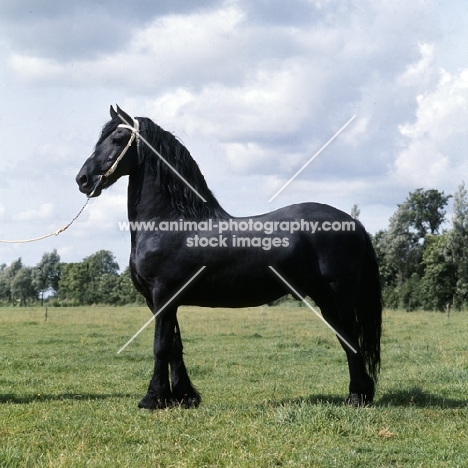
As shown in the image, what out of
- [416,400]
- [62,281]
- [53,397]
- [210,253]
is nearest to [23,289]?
[62,281]

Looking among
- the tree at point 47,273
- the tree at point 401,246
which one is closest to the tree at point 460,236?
the tree at point 401,246

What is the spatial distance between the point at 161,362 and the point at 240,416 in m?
1.11

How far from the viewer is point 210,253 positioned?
6.63 meters

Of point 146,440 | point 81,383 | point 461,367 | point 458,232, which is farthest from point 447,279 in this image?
point 146,440

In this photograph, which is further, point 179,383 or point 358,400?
point 179,383

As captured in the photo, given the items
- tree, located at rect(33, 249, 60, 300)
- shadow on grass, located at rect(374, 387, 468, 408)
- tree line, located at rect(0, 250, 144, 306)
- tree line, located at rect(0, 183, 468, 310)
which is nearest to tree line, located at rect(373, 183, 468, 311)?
tree line, located at rect(0, 183, 468, 310)

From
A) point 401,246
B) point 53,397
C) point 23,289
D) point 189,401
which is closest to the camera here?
point 189,401

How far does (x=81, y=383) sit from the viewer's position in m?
9.59

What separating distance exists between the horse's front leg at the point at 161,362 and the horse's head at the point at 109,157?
1.68 metres

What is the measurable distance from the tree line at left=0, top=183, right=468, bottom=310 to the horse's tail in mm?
41160

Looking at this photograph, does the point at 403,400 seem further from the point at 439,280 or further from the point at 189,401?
the point at 439,280

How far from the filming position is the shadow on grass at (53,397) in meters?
7.70

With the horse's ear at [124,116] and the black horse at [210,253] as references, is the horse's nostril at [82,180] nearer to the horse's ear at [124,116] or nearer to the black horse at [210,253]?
the black horse at [210,253]

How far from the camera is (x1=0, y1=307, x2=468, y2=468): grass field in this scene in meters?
4.68
